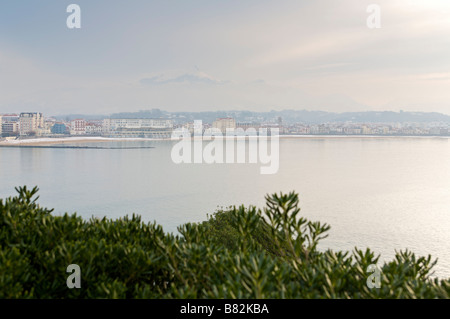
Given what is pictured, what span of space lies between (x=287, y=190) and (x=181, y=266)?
4151 cm

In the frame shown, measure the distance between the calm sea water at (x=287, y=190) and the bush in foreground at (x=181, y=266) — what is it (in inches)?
837

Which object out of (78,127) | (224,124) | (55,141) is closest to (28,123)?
(78,127)

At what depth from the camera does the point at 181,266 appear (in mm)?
3129

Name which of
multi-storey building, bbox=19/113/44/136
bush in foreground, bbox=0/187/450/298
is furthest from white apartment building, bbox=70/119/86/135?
bush in foreground, bbox=0/187/450/298

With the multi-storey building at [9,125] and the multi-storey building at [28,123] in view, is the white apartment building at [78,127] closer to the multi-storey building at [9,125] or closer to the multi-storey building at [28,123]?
the multi-storey building at [28,123]

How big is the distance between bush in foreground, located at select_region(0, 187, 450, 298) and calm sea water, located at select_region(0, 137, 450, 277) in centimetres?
2125

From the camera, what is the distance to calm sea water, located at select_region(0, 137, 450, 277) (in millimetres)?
32594

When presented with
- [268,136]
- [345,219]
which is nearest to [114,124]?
[268,136]

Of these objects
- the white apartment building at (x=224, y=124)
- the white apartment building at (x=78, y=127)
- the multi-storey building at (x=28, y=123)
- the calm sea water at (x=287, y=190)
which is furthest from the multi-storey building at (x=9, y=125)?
the calm sea water at (x=287, y=190)

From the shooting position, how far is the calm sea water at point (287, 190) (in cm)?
3259

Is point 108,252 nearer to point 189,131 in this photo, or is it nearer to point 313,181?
point 313,181

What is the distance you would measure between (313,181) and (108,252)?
50110 mm

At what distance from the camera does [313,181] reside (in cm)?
5206

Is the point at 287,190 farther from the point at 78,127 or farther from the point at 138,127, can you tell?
the point at 78,127
